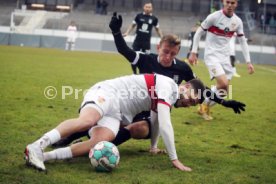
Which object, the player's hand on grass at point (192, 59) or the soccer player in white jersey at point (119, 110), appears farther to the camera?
the player's hand on grass at point (192, 59)

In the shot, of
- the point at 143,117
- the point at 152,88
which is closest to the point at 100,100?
the point at 152,88

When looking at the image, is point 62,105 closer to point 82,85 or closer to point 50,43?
point 82,85

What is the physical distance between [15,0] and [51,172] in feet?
155

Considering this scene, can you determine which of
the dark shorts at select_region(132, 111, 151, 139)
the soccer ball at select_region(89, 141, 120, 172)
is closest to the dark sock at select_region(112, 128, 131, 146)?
the dark shorts at select_region(132, 111, 151, 139)

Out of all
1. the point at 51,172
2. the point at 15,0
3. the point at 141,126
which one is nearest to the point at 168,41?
the point at 141,126

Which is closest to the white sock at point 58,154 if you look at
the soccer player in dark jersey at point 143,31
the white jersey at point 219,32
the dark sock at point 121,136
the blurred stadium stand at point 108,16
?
the dark sock at point 121,136

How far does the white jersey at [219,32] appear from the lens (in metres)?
8.71

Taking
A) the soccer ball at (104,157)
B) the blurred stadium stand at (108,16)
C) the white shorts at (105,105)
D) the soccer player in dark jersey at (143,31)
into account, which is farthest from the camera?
the blurred stadium stand at (108,16)

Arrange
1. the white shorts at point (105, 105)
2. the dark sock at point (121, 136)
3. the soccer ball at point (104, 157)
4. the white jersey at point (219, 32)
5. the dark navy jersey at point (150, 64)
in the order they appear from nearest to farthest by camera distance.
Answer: the soccer ball at point (104, 157) < the white shorts at point (105, 105) < the dark sock at point (121, 136) < the dark navy jersey at point (150, 64) < the white jersey at point (219, 32)

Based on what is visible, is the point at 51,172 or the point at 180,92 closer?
the point at 51,172

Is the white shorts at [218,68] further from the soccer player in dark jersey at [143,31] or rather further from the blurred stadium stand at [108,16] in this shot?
the blurred stadium stand at [108,16]

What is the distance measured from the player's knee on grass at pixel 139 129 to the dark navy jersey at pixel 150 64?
79 centimetres

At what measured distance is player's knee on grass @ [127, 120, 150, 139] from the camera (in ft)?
17.0

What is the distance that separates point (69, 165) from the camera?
4.45m
